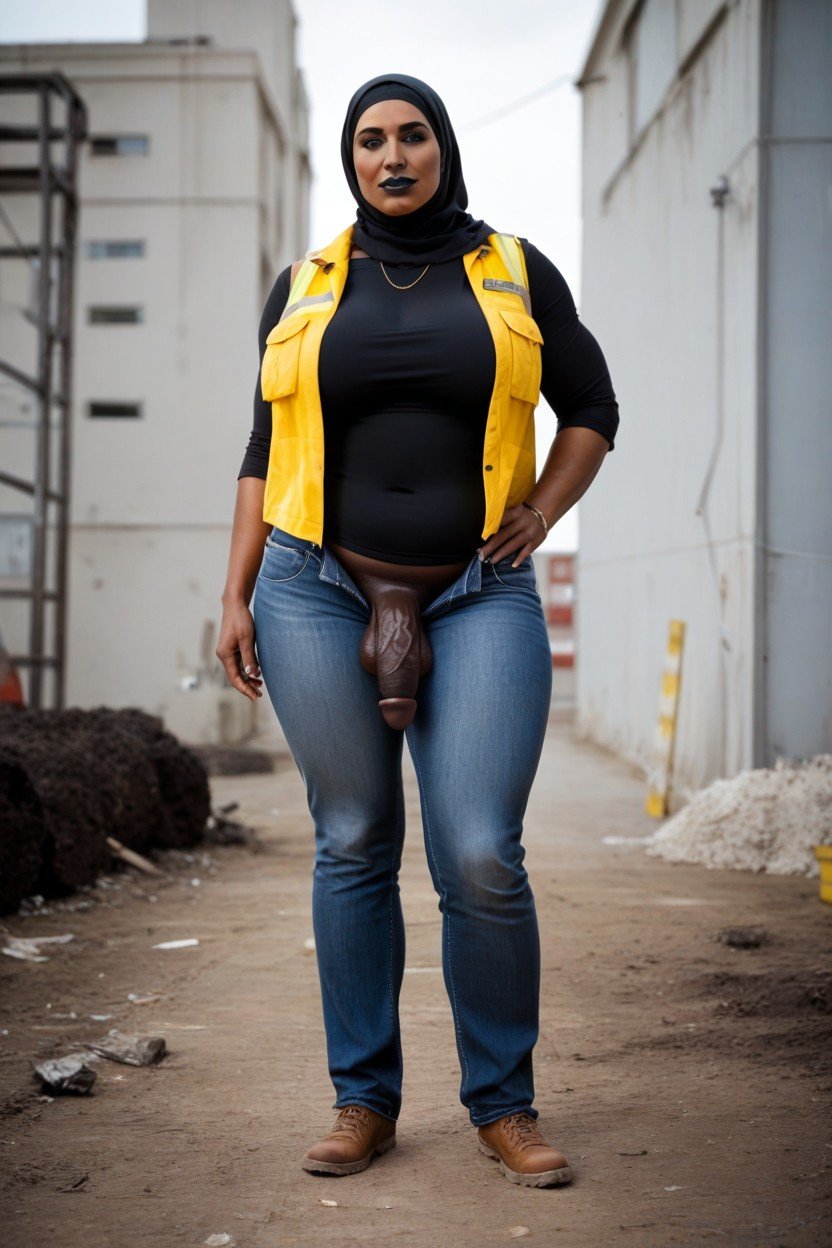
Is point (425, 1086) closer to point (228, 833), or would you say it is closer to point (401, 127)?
point (401, 127)

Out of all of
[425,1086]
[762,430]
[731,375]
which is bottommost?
[425,1086]

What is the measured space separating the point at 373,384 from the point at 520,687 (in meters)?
0.60

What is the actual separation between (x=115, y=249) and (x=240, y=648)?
17.8 metres

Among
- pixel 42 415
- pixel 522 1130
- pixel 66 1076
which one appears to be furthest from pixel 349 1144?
pixel 42 415

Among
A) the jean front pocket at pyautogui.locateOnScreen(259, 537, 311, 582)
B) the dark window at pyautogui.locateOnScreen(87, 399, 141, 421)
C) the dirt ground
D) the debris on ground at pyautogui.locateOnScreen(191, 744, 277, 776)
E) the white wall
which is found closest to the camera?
the dirt ground

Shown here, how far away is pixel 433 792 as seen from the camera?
2.57 meters


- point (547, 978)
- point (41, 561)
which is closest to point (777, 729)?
point (547, 978)

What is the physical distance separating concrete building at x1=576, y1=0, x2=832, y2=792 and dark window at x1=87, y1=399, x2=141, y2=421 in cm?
885

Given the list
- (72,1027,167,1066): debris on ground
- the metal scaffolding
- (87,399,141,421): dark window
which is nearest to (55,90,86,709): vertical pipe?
the metal scaffolding

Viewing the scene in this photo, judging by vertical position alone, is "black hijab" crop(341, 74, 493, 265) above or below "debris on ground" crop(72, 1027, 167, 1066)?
above

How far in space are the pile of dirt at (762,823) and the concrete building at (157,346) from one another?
467 inches

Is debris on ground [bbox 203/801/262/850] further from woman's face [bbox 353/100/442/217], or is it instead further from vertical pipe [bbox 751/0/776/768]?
woman's face [bbox 353/100/442/217]

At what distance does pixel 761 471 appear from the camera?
7645 millimetres

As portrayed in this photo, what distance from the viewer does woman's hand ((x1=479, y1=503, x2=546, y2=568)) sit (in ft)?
8.52
